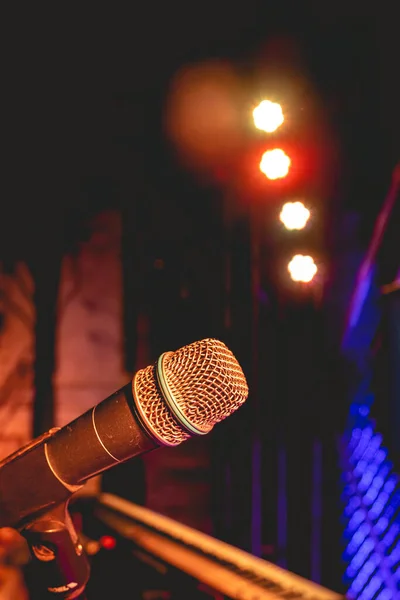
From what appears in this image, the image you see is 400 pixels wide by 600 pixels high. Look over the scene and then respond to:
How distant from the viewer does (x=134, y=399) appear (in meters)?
0.93

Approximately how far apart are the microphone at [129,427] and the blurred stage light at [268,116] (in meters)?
2.32

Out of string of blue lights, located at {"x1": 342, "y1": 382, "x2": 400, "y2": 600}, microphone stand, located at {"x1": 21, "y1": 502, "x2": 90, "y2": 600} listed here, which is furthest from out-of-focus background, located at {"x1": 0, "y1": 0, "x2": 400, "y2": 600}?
microphone stand, located at {"x1": 21, "y1": 502, "x2": 90, "y2": 600}

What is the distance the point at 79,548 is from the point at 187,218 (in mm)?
2921

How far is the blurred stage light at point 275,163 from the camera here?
3.06 metres

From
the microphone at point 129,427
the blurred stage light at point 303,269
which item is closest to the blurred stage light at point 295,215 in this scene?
the blurred stage light at point 303,269

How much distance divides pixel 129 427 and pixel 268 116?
2.49m

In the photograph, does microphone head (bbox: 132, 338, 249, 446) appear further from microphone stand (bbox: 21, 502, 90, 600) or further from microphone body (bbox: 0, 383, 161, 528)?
microphone stand (bbox: 21, 502, 90, 600)

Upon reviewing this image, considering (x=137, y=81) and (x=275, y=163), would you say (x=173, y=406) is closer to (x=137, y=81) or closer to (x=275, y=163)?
(x=275, y=163)

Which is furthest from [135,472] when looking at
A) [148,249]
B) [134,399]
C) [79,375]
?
[134,399]

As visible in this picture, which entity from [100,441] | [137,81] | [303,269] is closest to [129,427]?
[100,441]

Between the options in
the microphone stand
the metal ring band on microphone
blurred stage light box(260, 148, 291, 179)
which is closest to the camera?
the metal ring band on microphone

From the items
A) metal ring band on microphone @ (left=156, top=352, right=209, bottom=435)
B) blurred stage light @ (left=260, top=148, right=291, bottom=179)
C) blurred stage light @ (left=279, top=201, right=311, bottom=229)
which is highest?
blurred stage light @ (left=260, top=148, right=291, bottom=179)

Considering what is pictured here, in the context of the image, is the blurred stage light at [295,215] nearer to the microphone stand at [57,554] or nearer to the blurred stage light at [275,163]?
the blurred stage light at [275,163]

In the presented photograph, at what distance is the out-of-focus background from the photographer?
2910mm
